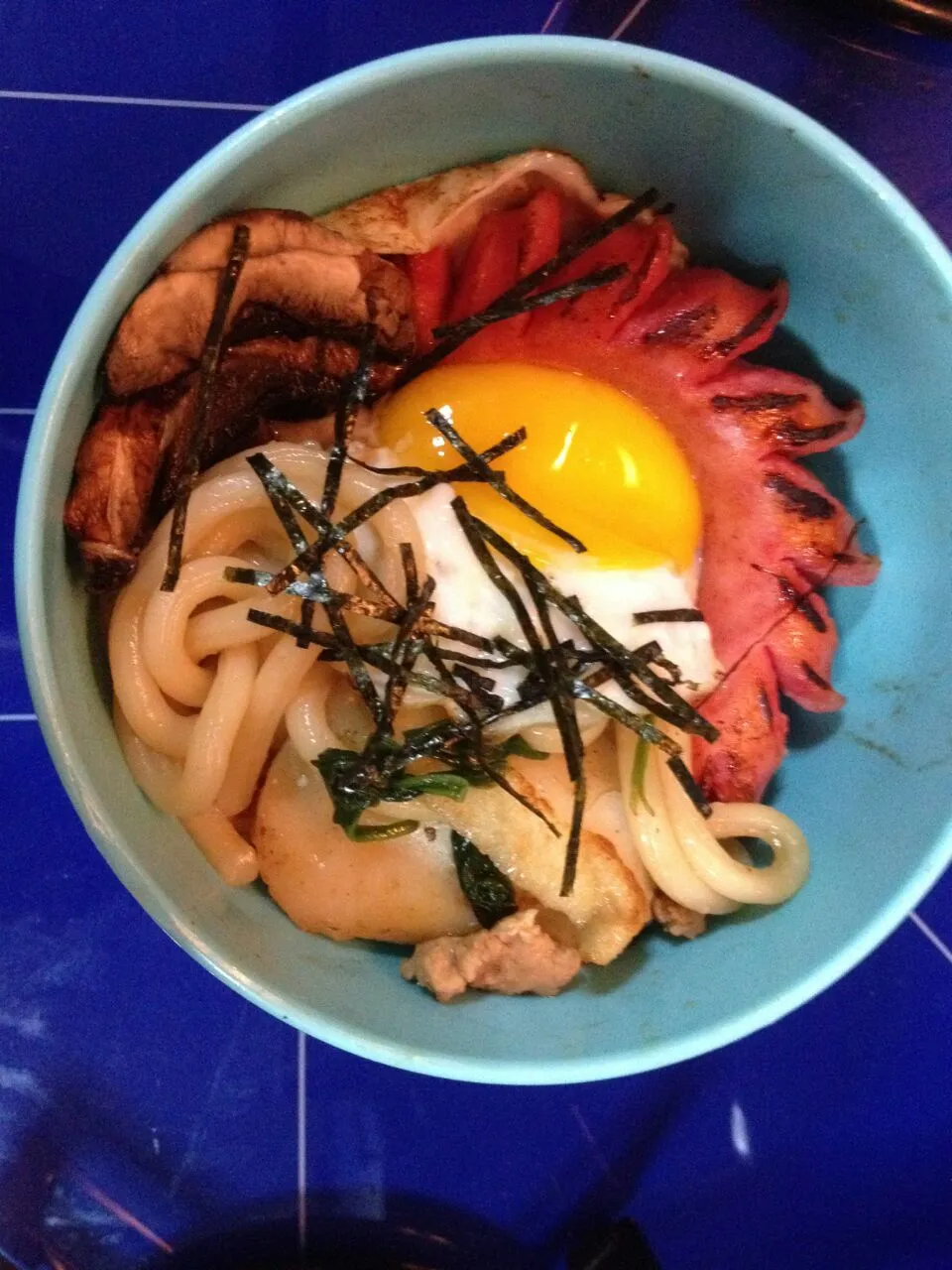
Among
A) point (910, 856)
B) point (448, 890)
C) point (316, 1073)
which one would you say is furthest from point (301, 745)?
point (910, 856)

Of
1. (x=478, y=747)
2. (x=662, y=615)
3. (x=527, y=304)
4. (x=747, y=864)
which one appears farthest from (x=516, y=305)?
(x=747, y=864)

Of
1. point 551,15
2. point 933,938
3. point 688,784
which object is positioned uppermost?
point 551,15

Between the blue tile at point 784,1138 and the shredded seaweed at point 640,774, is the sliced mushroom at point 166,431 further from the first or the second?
the blue tile at point 784,1138

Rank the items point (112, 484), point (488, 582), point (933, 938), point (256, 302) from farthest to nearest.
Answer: point (933, 938)
point (488, 582)
point (256, 302)
point (112, 484)

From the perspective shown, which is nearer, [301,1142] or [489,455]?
[489,455]

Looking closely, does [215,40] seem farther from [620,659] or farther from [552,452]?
[620,659]
